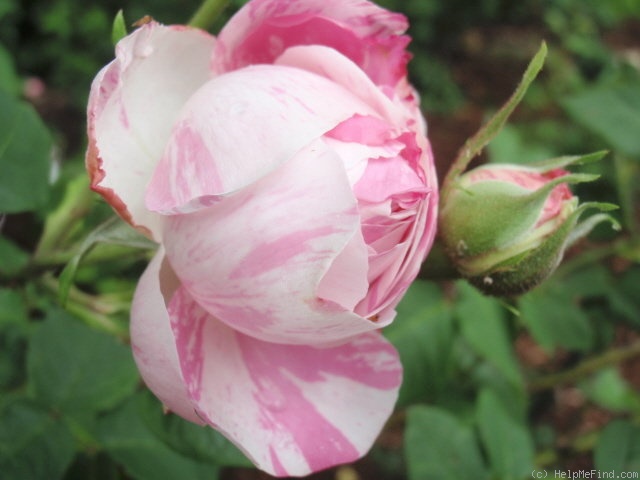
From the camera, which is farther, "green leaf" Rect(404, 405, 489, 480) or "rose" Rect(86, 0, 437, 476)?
"green leaf" Rect(404, 405, 489, 480)

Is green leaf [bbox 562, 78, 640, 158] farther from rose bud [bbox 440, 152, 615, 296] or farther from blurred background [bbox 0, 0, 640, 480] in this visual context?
rose bud [bbox 440, 152, 615, 296]

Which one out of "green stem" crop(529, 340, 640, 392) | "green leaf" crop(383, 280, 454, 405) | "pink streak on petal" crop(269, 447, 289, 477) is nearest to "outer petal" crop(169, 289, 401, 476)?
"pink streak on petal" crop(269, 447, 289, 477)

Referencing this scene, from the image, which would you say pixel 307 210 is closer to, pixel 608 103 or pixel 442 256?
pixel 442 256

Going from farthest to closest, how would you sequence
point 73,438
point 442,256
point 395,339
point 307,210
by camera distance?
point 395,339, point 73,438, point 442,256, point 307,210

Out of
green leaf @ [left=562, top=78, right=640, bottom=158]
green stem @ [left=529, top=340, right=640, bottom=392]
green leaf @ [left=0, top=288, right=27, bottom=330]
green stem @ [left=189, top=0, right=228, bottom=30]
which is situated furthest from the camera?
green stem @ [left=529, top=340, right=640, bottom=392]

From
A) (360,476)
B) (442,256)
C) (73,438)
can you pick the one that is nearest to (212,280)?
(442,256)
